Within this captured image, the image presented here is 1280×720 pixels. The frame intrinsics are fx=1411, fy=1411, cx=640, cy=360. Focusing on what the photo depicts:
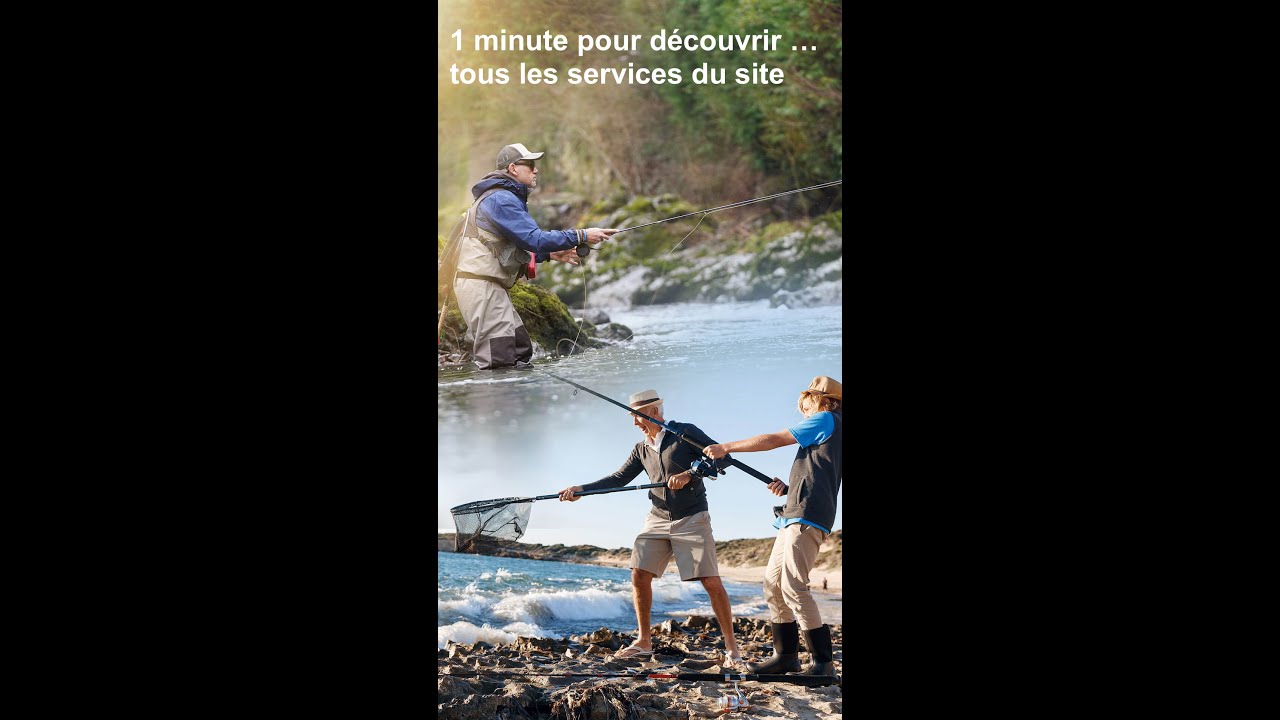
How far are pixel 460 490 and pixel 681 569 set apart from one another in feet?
→ 3.45

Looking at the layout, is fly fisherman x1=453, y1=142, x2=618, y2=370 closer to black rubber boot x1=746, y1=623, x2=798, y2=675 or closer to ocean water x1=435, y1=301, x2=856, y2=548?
ocean water x1=435, y1=301, x2=856, y2=548

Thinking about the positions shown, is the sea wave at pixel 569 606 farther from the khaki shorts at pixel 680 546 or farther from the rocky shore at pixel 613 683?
the khaki shorts at pixel 680 546

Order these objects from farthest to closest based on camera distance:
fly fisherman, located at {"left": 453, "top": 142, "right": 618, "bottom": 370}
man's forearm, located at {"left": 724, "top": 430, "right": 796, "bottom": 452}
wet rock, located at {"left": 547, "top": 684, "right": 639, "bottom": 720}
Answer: fly fisherman, located at {"left": 453, "top": 142, "right": 618, "bottom": 370} < man's forearm, located at {"left": 724, "top": 430, "right": 796, "bottom": 452} < wet rock, located at {"left": 547, "top": 684, "right": 639, "bottom": 720}

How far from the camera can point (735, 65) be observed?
6551 mm

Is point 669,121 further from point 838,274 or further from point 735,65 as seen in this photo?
point 838,274

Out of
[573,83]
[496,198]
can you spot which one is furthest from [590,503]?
→ [573,83]

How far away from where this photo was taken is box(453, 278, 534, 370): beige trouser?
21.1 feet

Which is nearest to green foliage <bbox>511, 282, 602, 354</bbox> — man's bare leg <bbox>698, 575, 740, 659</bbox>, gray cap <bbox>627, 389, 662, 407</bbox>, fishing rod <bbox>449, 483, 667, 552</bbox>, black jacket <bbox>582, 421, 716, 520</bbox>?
gray cap <bbox>627, 389, 662, 407</bbox>

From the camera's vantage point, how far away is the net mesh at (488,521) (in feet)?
20.8

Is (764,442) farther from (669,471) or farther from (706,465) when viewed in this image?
(669,471)

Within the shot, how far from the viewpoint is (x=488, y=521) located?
6352 mm

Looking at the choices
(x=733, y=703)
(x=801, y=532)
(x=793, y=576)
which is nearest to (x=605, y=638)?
(x=733, y=703)

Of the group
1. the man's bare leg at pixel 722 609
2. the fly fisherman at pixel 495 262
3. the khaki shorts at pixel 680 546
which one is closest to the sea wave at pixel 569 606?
the khaki shorts at pixel 680 546

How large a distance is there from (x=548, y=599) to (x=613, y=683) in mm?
529
